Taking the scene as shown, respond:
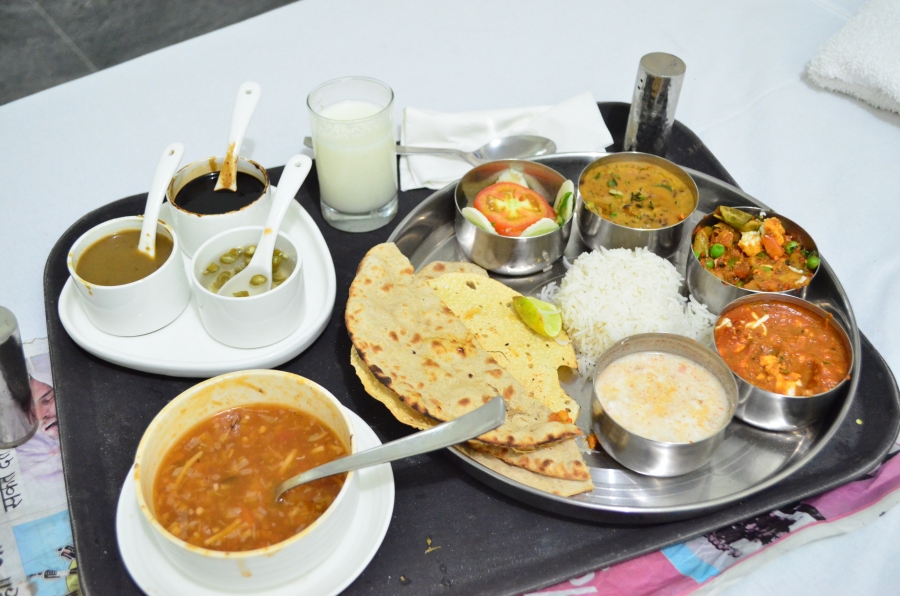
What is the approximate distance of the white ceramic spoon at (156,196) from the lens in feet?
7.52

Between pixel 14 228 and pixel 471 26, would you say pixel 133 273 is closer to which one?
pixel 14 228

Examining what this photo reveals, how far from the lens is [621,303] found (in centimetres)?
242

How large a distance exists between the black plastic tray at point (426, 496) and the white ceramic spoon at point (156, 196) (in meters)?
0.41

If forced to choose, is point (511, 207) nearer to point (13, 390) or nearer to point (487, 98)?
point (487, 98)

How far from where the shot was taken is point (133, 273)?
2.24 meters

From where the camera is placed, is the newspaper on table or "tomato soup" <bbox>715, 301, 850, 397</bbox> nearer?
the newspaper on table

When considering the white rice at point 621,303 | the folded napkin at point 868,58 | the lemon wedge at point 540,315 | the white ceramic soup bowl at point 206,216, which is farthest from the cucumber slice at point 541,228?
the folded napkin at point 868,58

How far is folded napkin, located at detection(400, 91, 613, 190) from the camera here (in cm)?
314

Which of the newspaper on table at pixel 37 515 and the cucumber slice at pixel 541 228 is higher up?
the cucumber slice at pixel 541 228

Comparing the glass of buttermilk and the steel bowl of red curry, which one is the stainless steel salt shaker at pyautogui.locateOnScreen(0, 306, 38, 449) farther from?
the steel bowl of red curry

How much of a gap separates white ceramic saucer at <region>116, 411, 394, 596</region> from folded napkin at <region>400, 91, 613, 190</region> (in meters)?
1.67

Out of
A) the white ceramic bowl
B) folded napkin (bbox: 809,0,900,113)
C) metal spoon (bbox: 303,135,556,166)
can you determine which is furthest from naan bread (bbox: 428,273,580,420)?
folded napkin (bbox: 809,0,900,113)

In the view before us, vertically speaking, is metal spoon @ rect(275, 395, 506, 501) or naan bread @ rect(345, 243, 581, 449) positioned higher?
metal spoon @ rect(275, 395, 506, 501)

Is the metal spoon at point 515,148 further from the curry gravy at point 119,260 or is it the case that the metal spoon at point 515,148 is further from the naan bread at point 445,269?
the curry gravy at point 119,260
